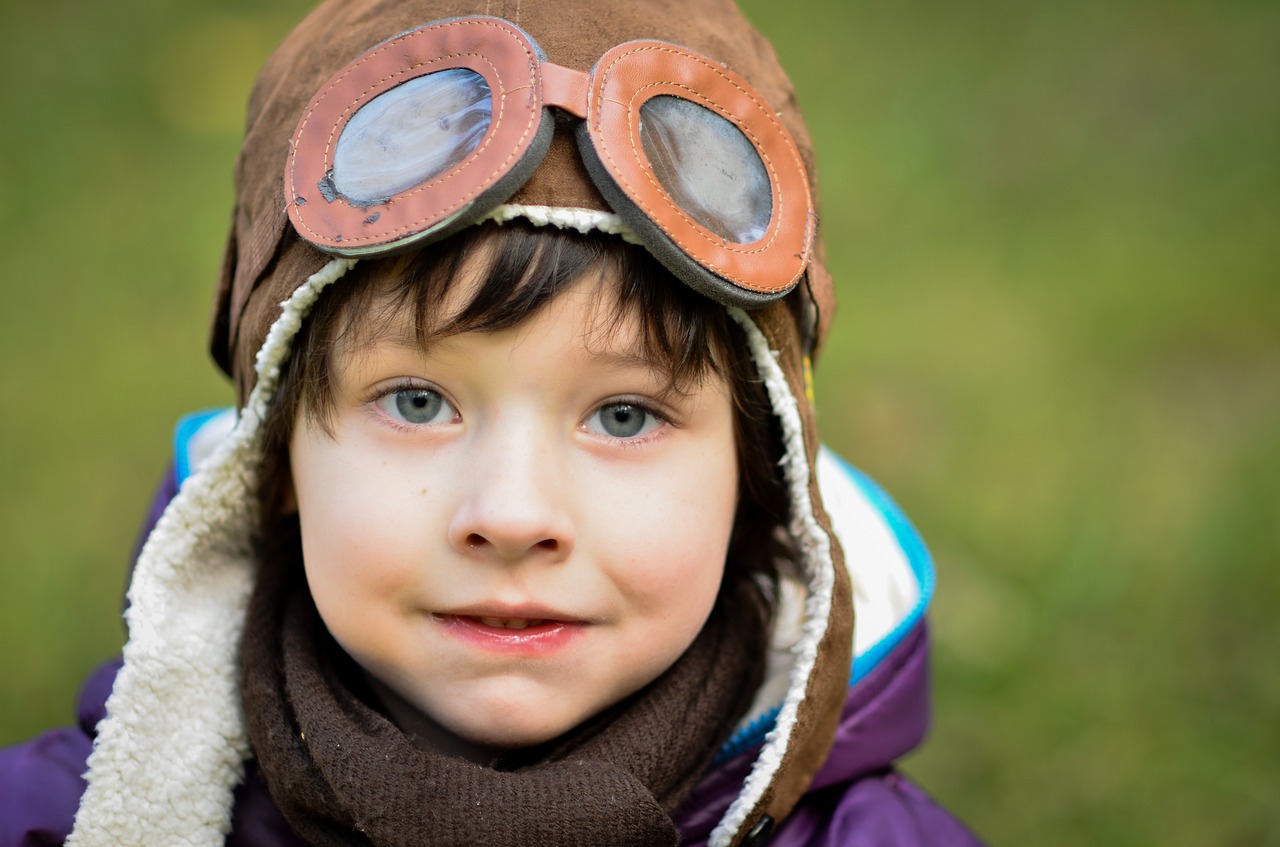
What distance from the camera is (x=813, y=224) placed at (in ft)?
5.31

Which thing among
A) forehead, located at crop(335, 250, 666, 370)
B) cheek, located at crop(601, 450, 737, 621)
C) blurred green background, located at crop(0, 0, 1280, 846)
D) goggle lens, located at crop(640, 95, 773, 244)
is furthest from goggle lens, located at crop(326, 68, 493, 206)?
blurred green background, located at crop(0, 0, 1280, 846)

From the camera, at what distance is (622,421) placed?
5.10 ft

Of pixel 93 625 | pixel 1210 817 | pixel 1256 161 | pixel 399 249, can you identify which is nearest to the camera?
pixel 399 249

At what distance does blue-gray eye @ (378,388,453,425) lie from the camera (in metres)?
1.52

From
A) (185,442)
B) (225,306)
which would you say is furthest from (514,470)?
(185,442)

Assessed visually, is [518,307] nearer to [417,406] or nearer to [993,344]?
[417,406]

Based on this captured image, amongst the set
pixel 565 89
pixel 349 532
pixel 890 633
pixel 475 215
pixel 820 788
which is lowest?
pixel 820 788

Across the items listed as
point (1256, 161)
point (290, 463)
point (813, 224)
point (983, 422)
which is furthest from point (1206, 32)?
point (290, 463)

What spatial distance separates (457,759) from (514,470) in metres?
0.37

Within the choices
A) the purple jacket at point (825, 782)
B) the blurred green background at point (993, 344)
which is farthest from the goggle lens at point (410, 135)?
the blurred green background at point (993, 344)

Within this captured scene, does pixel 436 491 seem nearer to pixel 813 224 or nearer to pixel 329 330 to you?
pixel 329 330

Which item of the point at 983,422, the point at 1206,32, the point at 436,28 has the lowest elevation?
the point at 983,422

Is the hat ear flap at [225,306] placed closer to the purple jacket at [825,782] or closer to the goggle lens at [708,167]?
the purple jacket at [825,782]

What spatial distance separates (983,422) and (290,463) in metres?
2.25
